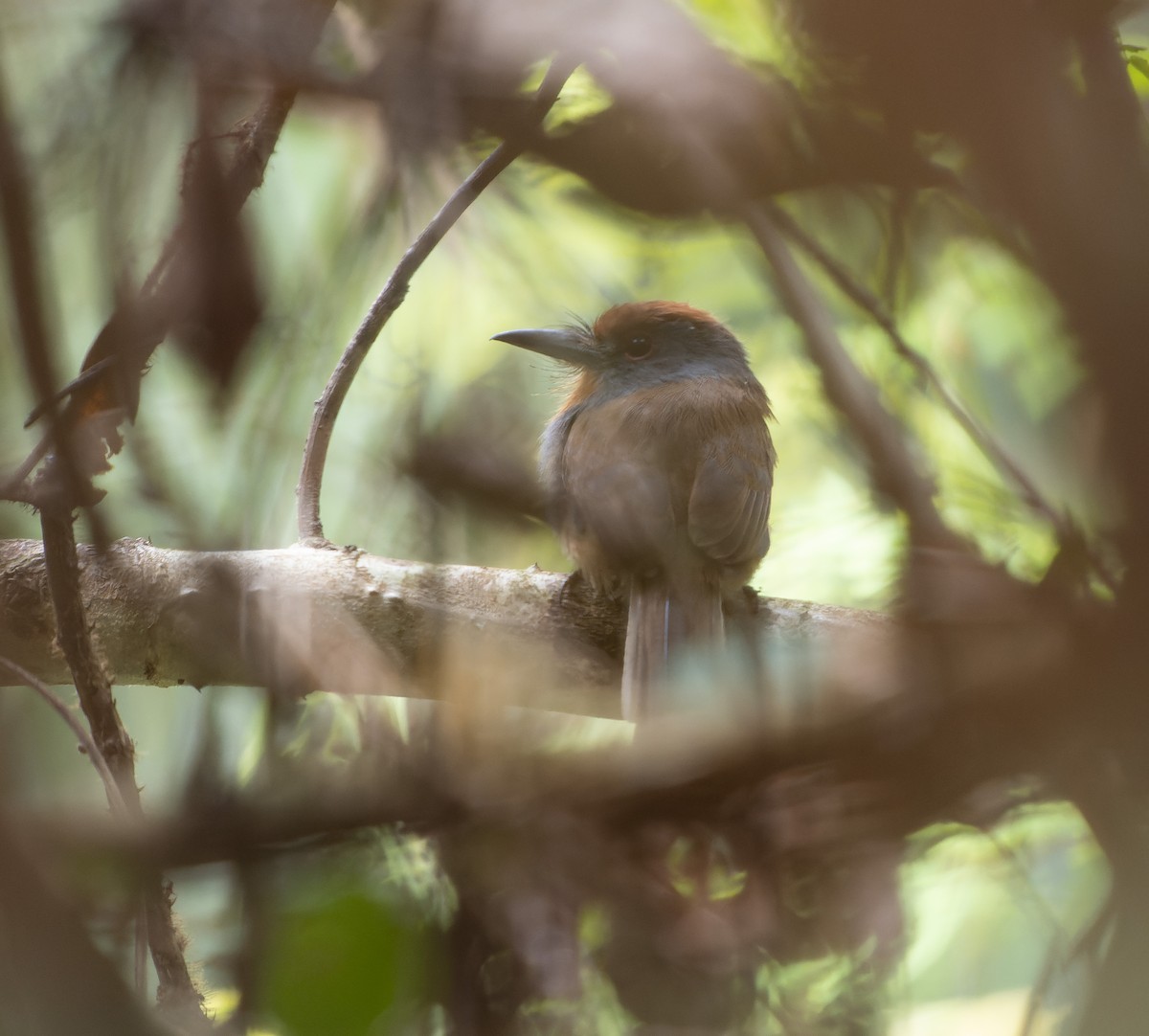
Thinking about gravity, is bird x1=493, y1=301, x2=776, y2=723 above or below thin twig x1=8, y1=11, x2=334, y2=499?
below

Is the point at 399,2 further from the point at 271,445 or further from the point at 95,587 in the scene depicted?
the point at 95,587

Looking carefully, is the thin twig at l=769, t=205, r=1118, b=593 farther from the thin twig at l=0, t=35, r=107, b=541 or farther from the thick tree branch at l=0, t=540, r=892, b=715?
the thin twig at l=0, t=35, r=107, b=541

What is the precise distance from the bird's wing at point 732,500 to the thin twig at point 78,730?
1.27m

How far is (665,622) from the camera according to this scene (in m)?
1.70

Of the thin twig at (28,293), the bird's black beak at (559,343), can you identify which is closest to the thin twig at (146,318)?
the thin twig at (28,293)

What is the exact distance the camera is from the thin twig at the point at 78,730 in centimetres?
76

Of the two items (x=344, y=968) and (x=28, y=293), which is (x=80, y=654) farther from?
(x=344, y=968)

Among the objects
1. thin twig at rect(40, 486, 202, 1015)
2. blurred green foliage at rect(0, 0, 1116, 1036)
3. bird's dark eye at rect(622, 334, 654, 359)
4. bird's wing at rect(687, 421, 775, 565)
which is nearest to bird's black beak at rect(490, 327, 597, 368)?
bird's dark eye at rect(622, 334, 654, 359)

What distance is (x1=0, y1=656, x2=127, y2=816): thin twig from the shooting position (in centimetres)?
76

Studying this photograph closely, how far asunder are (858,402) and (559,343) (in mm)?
1896

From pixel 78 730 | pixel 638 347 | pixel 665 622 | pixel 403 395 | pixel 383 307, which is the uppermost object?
pixel 383 307

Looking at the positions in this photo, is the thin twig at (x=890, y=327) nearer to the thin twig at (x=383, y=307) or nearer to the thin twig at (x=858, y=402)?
the thin twig at (x=858, y=402)

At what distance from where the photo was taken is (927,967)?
2.18 feet

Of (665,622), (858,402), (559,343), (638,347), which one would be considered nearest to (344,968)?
(858,402)
